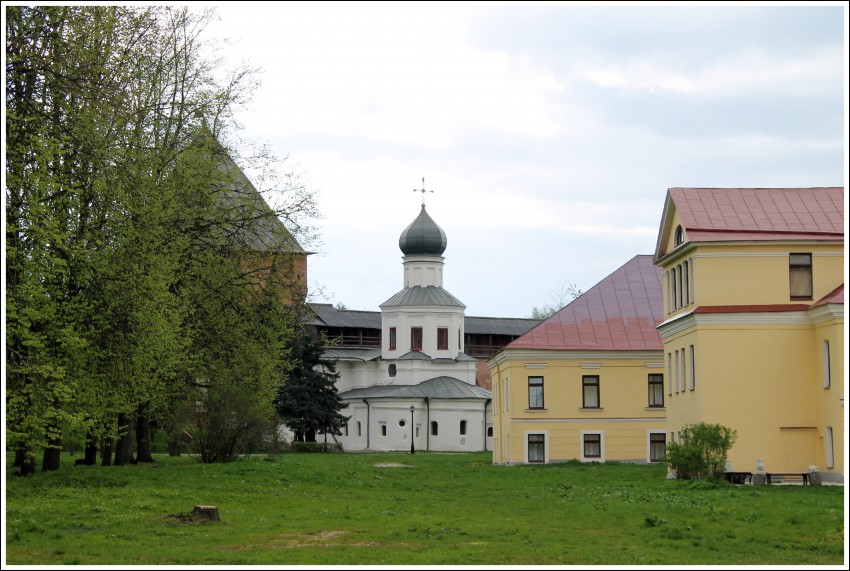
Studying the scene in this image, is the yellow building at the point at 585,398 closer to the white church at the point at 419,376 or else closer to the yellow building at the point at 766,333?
the yellow building at the point at 766,333

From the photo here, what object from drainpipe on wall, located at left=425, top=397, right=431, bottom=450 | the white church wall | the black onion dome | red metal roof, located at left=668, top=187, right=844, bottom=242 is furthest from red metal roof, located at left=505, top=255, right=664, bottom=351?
the black onion dome

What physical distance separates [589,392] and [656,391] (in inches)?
103

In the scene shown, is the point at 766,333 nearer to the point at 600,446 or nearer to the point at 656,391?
the point at 656,391

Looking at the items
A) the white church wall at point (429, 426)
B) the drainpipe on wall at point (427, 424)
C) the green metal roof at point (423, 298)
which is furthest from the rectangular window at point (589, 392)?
the green metal roof at point (423, 298)

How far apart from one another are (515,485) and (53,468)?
11117mm

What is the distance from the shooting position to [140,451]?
37.0 meters

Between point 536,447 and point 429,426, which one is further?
point 429,426

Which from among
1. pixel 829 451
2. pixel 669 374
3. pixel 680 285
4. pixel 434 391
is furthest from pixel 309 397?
pixel 829 451

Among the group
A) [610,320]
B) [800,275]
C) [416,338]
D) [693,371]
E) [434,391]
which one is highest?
[416,338]

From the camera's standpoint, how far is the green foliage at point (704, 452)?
1153 inches

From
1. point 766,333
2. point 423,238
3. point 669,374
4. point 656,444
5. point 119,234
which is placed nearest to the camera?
point 119,234

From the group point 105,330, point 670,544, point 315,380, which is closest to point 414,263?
point 315,380

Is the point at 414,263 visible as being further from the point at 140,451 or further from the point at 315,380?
the point at 140,451

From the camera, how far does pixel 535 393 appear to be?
4816 centimetres
